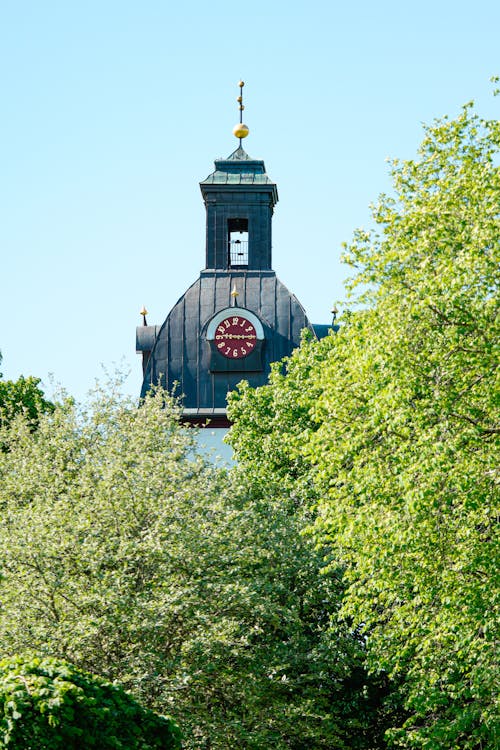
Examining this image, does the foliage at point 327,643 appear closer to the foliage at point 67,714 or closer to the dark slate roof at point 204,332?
the foliage at point 67,714

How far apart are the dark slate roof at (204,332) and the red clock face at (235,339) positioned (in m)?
0.58

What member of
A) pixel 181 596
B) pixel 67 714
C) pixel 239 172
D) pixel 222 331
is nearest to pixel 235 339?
pixel 222 331

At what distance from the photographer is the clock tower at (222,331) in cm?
5744

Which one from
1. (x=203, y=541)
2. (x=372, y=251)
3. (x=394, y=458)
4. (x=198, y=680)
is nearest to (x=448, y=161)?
(x=372, y=251)

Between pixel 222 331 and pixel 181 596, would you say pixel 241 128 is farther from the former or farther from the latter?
pixel 181 596

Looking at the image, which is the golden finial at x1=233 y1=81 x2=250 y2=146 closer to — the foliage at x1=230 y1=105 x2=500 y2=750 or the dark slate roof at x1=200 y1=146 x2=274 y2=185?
the dark slate roof at x1=200 y1=146 x2=274 y2=185

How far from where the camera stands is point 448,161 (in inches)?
919

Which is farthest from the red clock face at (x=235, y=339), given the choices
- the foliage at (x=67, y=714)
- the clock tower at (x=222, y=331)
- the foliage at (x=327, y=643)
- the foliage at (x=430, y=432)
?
the foliage at (x=67, y=714)

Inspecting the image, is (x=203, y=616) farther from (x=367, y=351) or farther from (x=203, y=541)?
(x=367, y=351)

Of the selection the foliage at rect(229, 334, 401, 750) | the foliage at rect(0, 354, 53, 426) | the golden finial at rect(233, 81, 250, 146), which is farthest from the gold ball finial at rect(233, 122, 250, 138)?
the foliage at rect(229, 334, 401, 750)

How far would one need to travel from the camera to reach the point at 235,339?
189 feet

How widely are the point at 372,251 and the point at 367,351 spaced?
8.11ft

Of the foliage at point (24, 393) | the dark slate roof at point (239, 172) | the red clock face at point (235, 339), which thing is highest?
the dark slate roof at point (239, 172)

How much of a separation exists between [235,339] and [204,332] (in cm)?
136
